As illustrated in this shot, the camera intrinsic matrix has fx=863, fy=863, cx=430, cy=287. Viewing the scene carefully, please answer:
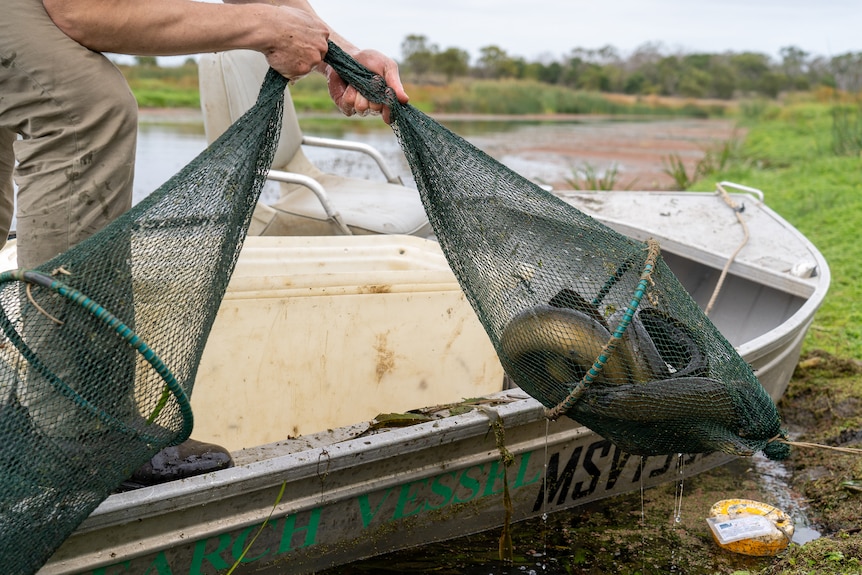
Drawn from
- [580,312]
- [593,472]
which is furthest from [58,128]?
[593,472]

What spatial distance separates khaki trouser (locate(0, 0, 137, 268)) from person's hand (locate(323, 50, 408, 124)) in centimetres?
66

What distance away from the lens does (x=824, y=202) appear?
854cm

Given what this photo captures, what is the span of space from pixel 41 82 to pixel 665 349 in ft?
6.21

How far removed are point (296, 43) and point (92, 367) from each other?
3.41 feet

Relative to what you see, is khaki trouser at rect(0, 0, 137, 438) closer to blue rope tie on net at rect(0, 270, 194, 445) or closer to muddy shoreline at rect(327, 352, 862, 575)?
blue rope tie on net at rect(0, 270, 194, 445)

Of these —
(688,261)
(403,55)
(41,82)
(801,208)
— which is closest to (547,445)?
(41,82)

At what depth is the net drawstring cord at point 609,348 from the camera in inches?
93.4

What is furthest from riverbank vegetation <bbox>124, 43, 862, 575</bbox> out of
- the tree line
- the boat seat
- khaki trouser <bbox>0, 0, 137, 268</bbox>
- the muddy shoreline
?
the tree line

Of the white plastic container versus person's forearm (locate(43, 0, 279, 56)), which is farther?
the white plastic container

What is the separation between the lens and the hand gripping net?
2490mm

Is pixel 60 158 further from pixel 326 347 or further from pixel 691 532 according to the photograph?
pixel 691 532

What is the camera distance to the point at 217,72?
183 inches

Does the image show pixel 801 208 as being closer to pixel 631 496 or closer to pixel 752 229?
pixel 752 229

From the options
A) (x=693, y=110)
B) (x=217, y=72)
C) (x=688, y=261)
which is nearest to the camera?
(x=217, y=72)
